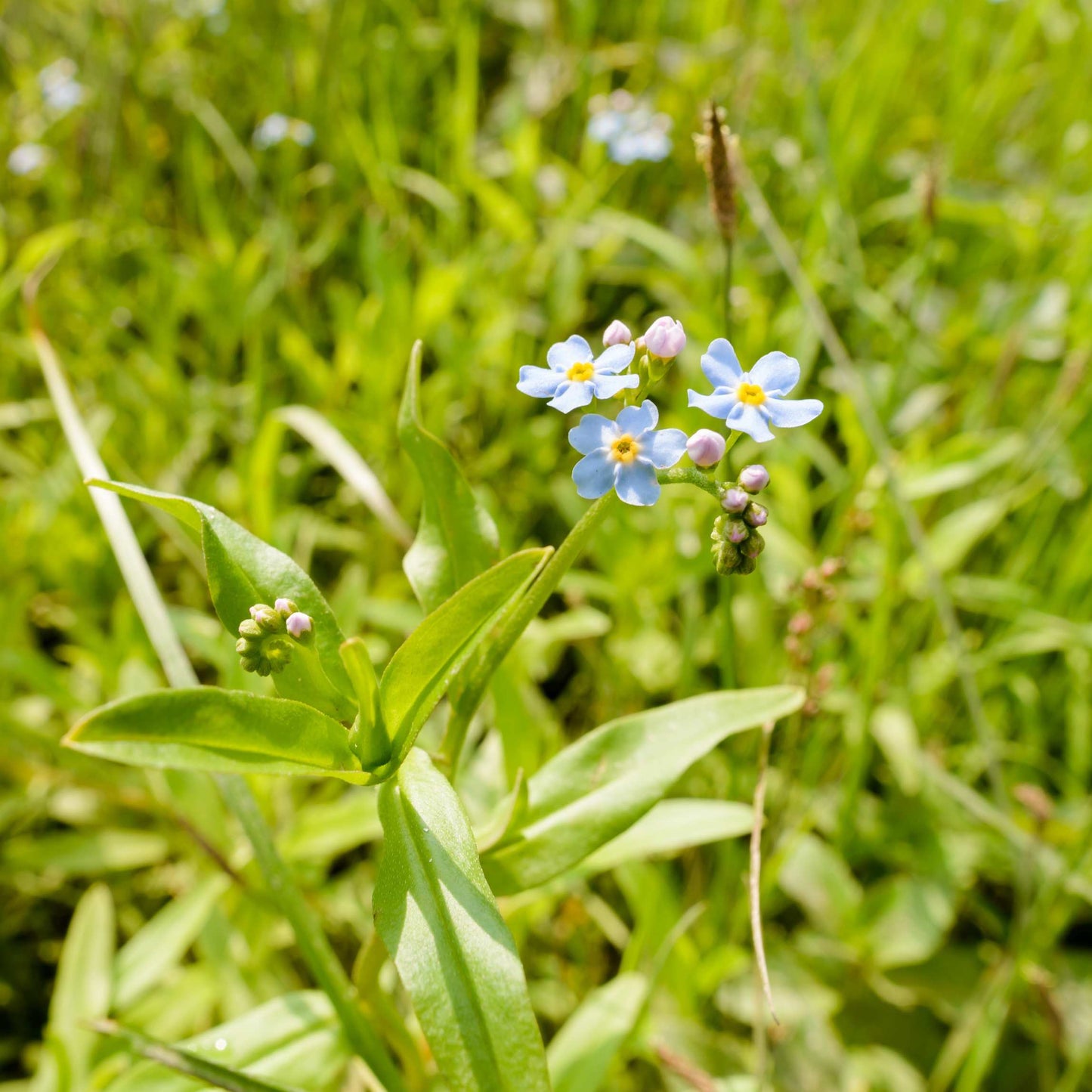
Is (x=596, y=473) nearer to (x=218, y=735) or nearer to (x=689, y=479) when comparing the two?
(x=689, y=479)

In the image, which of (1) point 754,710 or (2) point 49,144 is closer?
(1) point 754,710

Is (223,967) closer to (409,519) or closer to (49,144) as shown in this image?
(409,519)

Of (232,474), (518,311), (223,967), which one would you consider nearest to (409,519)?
(232,474)

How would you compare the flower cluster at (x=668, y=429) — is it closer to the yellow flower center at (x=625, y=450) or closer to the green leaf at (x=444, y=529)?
the yellow flower center at (x=625, y=450)

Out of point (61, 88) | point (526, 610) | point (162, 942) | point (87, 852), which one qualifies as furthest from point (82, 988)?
point (61, 88)

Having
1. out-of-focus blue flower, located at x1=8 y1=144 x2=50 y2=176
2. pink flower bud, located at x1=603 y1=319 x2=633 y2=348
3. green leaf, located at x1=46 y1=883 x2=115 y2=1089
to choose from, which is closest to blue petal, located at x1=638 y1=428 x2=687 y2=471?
pink flower bud, located at x1=603 y1=319 x2=633 y2=348

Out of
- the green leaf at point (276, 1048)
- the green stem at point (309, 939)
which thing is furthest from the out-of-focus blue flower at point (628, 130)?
the green leaf at point (276, 1048)

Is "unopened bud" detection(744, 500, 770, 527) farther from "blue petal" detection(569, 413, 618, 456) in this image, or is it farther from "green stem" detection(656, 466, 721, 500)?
"blue petal" detection(569, 413, 618, 456)
